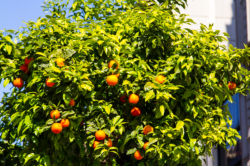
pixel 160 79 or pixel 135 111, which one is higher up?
pixel 160 79

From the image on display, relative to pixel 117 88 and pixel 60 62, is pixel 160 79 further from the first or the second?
→ pixel 60 62

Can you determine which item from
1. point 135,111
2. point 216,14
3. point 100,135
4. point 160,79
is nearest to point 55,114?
point 100,135

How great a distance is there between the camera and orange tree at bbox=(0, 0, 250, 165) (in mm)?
5105

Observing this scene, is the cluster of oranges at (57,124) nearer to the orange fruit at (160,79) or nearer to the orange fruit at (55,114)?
the orange fruit at (55,114)

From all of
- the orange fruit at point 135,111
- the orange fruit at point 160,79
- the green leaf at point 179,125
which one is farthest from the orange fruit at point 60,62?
the green leaf at point 179,125

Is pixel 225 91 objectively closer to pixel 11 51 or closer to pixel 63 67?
pixel 63 67

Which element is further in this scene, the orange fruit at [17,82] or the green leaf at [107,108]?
the orange fruit at [17,82]

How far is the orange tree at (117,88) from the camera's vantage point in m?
5.11

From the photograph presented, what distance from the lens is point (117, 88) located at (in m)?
5.38

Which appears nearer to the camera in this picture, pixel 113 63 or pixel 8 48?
pixel 113 63

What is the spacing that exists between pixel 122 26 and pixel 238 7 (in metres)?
6.87

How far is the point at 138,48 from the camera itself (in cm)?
575

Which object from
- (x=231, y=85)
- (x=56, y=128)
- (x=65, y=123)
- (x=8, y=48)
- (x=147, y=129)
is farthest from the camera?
(x=231, y=85)

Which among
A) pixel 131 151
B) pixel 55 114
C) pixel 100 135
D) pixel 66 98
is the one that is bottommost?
pixel 131 151
